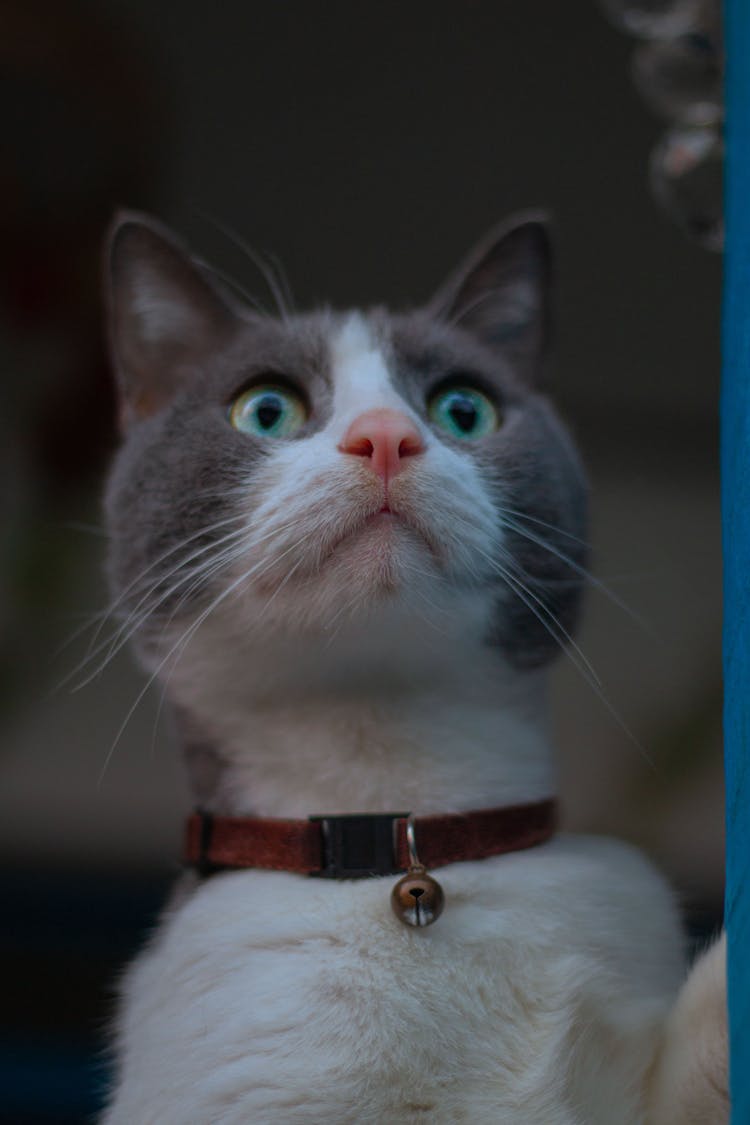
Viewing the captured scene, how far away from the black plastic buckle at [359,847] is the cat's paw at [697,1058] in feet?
0.70

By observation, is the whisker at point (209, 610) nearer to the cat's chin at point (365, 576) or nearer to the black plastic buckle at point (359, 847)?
the cat's chin at point (365, 576)

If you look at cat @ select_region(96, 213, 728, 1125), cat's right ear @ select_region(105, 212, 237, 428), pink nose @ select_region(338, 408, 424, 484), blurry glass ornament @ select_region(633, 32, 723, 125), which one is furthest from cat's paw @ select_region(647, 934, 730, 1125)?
blurry glass ornament @ select_region(633, 32, 723, 125)

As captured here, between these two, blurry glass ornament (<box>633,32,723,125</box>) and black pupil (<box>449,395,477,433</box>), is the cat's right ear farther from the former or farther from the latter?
blurry glass ornament (<box>633,32,723,125</box>)

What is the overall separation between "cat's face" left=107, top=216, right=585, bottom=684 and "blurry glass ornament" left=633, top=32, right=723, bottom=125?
0.18 metres

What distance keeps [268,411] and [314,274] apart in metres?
0.96

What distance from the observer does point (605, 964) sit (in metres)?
0.74

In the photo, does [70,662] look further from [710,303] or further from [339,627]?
[710,303]

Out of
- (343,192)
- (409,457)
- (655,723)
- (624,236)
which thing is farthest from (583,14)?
(409,457)

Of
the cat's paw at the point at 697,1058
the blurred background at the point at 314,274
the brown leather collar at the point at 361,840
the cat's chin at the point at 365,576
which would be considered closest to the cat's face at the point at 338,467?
the cat's chin at the point at 365,576

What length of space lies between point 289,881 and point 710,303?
130cm

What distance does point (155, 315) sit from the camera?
37.9 inches

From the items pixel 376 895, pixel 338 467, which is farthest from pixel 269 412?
pixel 376 895

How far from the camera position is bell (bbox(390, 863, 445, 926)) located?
694 millimetres

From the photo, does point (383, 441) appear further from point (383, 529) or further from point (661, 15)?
point (661, 15)
